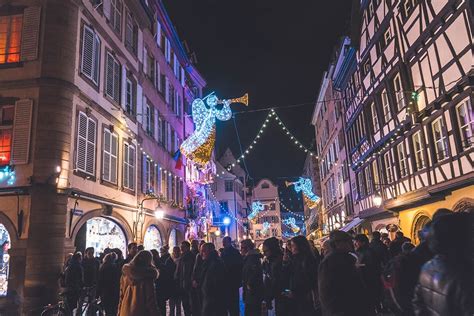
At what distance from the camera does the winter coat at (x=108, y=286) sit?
9219mm

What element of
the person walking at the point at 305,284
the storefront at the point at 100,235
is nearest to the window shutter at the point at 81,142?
the storefront at the point at 100,235

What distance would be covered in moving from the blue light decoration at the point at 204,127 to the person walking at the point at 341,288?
18.8 metres

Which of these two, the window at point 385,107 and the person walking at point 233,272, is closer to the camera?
the person walking at point 233,272

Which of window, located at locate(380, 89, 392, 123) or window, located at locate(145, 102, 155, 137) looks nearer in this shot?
window, located at locate(380, 89, 392, 123)

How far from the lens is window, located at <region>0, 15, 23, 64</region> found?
545 inches

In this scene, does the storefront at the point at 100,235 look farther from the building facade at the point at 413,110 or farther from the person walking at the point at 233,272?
the building facade at the point at 413,110

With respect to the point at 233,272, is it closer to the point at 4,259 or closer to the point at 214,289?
the point at 214,289

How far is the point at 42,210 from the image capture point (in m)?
12.3

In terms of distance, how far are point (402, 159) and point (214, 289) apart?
14.9 metres

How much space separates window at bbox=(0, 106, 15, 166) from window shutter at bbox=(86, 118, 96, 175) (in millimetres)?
2638

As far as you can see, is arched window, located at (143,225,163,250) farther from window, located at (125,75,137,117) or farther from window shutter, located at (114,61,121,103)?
window shutter, located at (114,61,121,103)

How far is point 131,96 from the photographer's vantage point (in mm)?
20734

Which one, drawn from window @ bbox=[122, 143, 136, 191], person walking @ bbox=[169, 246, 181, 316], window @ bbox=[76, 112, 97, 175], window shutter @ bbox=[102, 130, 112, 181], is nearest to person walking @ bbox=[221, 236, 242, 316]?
person walking @ bbox=[169, 246, 181, 316]

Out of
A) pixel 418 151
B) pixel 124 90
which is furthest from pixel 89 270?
pixel 418 151
